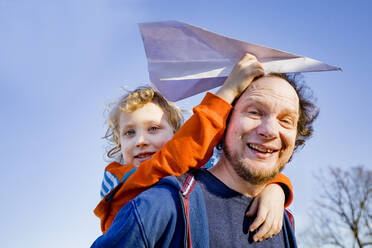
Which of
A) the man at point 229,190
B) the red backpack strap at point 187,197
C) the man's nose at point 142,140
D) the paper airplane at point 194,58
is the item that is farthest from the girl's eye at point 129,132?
the red backpack strap at point 187,197

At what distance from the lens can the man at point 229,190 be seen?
5.89ft

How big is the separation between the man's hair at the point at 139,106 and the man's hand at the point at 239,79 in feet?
3.88

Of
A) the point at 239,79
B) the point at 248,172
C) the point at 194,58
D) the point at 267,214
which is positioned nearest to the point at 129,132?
the point at 194,58

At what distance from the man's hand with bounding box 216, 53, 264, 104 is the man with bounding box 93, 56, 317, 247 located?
0.01 m

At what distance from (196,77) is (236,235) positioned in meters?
1.03

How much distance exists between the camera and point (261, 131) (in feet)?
6.84

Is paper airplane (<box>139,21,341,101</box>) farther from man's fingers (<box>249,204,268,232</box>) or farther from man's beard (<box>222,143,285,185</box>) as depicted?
man's fingers (<box>249,204,268,232</box>)

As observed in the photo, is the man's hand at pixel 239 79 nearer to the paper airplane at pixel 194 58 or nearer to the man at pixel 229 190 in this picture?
the man at pixel 229 190

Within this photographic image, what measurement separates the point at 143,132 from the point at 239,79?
1.25 meters

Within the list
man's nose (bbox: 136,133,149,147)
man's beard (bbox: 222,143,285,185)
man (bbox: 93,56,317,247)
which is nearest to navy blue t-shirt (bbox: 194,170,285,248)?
man (bbox: 93,56,317,247)

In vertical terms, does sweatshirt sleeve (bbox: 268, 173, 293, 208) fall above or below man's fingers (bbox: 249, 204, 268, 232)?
above

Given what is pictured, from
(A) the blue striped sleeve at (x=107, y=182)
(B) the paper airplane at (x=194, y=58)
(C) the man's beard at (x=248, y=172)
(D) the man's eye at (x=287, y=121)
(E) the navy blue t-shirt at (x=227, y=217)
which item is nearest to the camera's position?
(E) the navy blue t-shirt at (x=227, y=217)

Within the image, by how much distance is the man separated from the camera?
1794 millimetres

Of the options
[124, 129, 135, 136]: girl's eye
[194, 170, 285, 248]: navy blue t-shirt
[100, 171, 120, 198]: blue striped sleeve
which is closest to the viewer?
[194, 170, 285, 248]: navy blue t-shirt
